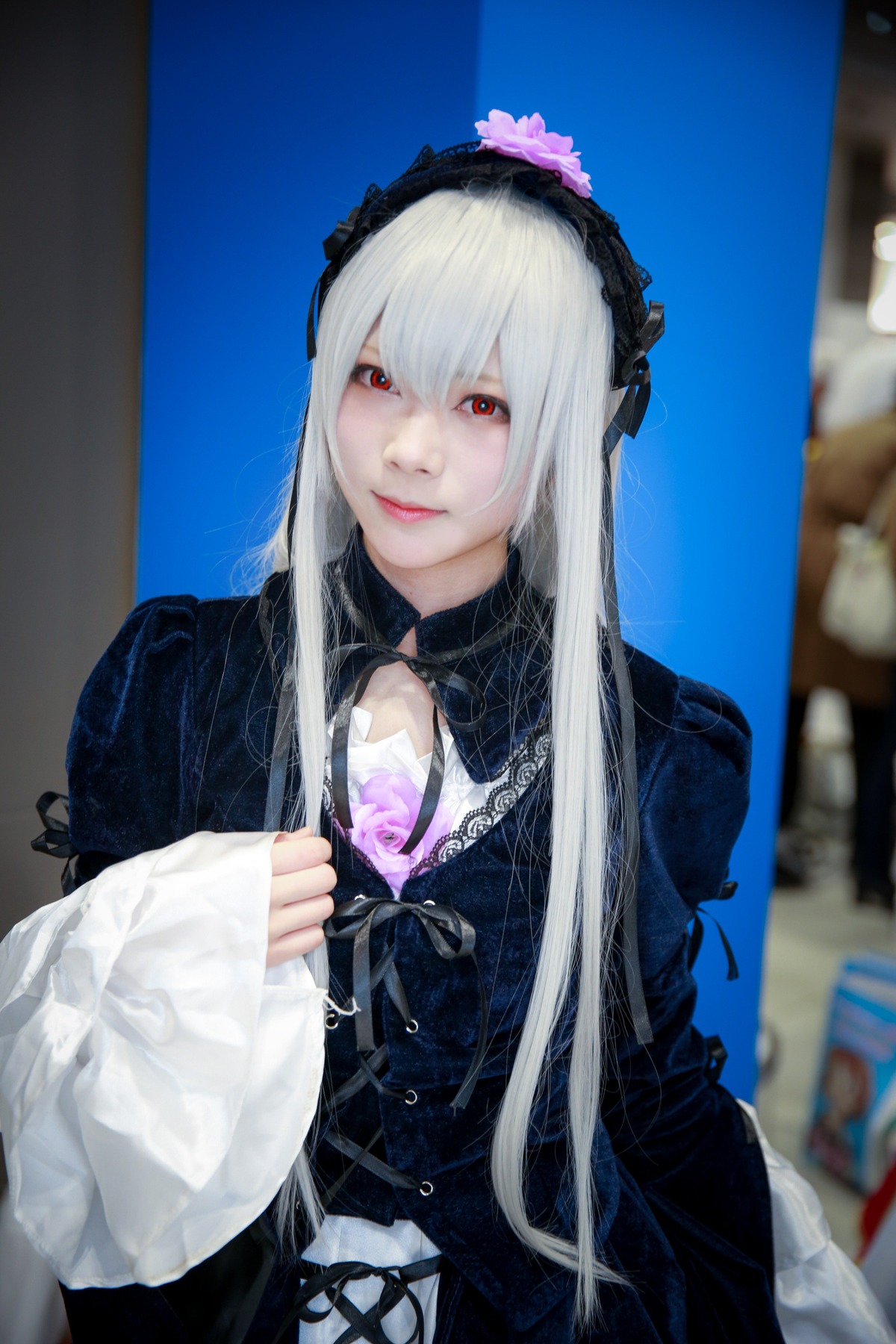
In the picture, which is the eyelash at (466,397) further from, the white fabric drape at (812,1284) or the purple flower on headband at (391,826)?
the white fabric drape at (812,1284)

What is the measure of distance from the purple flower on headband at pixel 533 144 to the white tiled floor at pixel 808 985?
1.69 m

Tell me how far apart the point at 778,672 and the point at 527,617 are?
19.3 inches

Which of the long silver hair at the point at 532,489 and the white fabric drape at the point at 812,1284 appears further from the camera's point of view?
the white fabric drape at the point at 812,1284

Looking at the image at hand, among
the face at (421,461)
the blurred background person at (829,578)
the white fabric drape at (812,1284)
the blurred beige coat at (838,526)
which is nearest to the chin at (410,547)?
the face at (421,461)

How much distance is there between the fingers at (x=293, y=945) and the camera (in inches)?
31.1

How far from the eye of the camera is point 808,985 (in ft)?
8.64

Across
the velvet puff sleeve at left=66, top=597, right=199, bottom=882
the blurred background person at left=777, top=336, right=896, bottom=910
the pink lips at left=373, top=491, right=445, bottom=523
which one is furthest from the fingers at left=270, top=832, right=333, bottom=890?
the blurred background person at left=777, top=336, right=896, bottom=910

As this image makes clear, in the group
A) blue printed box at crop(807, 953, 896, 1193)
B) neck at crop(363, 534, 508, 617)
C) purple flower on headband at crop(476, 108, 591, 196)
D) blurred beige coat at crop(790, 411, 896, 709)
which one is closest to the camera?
purple flower on headband at crop(476, 108, 591, 196)

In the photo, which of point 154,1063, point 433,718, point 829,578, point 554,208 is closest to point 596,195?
point 554,208

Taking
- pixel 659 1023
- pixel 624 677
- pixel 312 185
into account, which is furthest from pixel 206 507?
pixel 659 1023

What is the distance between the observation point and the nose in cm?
79

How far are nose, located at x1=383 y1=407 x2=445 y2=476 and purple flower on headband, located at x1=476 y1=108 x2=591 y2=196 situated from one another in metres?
0.22

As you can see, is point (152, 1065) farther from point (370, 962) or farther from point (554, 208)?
point (554, 208)

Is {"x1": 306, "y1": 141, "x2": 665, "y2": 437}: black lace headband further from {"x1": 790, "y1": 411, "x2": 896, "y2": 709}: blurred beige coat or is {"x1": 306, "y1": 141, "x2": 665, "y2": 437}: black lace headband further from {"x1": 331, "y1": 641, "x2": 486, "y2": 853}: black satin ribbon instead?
{"x1": 790, "y1": 411, "x2": 896, "y2": 709}: blurred beige coat
